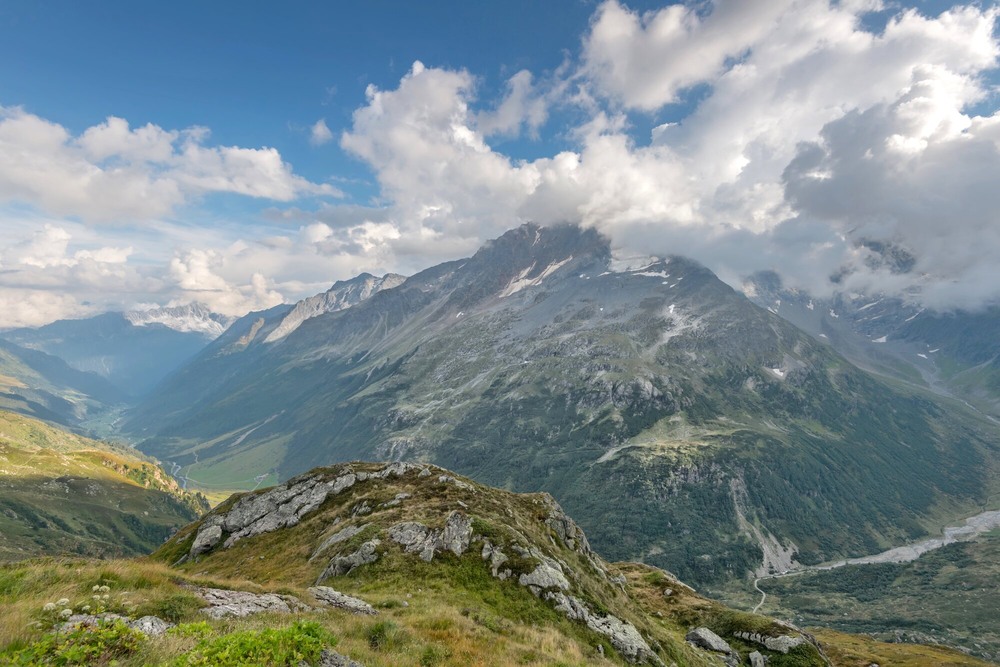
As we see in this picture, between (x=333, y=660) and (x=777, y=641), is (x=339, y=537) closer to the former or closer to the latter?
(x=333, y=660)

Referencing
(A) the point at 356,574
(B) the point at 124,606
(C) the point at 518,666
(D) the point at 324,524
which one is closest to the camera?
(B) the point at 124,606

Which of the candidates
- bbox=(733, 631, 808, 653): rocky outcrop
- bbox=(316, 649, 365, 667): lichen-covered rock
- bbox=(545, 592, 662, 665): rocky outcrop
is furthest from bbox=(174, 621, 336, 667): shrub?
bbox=(733, 631, 808, 653): rocky outcrop

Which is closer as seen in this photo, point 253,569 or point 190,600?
point 190,600

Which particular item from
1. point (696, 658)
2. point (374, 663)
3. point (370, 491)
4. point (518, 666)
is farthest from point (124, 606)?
point (370, 491)

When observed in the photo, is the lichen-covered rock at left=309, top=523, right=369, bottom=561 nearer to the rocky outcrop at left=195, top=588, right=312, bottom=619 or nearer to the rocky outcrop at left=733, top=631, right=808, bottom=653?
the rocky outcrop at left=195, top=588, right=312, bottom=619

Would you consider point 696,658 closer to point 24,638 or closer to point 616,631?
point 616,631

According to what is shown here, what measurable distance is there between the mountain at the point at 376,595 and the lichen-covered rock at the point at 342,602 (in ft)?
0.49

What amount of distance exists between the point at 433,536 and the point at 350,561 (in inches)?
293

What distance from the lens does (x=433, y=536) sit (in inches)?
1705

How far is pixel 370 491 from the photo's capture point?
6481 cm

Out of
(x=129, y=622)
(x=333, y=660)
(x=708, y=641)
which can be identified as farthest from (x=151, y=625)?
(x=708, y=641)

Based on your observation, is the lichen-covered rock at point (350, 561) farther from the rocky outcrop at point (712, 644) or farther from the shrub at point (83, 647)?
the rocky outcrop at point (712, 644)

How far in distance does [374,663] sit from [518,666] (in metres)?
7.74

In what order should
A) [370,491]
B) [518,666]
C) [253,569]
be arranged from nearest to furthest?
[518,666] < [253,569] < [370,491]
